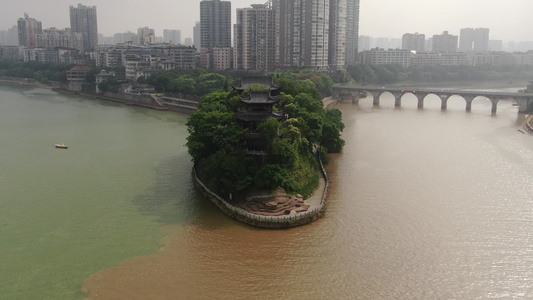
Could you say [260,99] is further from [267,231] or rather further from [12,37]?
[12,37]

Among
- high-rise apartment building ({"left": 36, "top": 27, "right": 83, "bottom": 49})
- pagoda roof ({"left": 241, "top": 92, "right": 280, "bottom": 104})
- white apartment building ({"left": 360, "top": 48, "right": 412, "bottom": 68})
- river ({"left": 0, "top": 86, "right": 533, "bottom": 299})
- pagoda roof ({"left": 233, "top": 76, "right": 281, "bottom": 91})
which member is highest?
high-rise apartment building ({"left": 36, "top": 27, "right": 83, "bottom": 49})

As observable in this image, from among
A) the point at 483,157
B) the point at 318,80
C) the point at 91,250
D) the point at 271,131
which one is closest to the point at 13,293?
the point at 91,250

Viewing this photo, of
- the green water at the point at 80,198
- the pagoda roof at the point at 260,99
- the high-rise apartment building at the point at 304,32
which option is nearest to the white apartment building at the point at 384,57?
the high-rise apartment building at the point at 304,32

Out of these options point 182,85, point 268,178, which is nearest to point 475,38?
point 182,85

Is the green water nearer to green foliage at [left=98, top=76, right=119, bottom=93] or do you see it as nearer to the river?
the river

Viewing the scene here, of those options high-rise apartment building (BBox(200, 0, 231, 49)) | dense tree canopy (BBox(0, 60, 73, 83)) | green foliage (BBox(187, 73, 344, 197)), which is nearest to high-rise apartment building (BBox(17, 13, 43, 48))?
dense tree canopy (BBox(0, 60, 73, 83))

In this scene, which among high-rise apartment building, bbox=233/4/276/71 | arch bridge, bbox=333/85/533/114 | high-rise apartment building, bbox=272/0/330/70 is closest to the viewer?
arch bridge, bbox=333/85/533/114

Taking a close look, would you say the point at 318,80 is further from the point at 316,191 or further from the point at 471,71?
the point at 471,71
